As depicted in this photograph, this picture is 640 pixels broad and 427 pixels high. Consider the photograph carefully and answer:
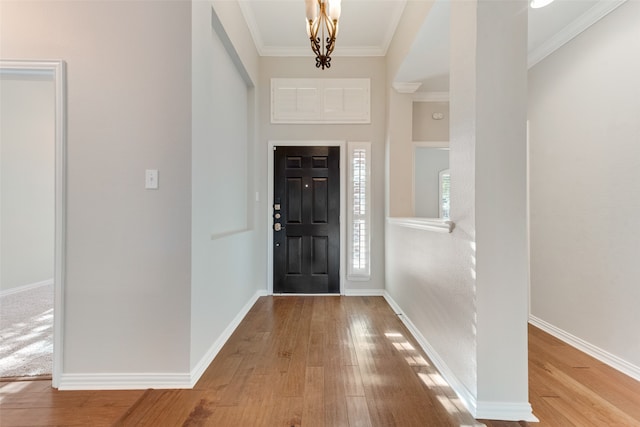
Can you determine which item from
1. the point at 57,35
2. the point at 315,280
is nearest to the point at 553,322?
the point at 315,280

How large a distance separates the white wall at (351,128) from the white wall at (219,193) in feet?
1.19

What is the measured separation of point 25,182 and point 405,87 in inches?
209

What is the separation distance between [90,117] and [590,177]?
12.2 feet

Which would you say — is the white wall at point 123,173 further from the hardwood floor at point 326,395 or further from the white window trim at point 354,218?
the white window trim at point 354,218

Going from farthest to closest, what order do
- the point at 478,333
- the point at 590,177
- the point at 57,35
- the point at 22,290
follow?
the point at 22,290 → the point at 590,177 → the point at 57,35 → the point at 478,333

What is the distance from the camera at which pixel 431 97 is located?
13.5ft

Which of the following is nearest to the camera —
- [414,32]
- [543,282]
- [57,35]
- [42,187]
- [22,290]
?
[57,35]

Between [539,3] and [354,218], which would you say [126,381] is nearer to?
[354,218]

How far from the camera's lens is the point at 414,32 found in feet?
8.79

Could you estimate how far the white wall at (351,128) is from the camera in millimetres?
3951

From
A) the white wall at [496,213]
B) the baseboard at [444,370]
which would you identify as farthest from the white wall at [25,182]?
the white wall at [496,213]

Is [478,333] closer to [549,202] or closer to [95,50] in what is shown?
[549,202]

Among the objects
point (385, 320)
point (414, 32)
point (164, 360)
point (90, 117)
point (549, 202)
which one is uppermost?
point (414, 32)

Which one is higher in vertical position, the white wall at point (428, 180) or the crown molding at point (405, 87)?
the crown molding at point (405, 87)
